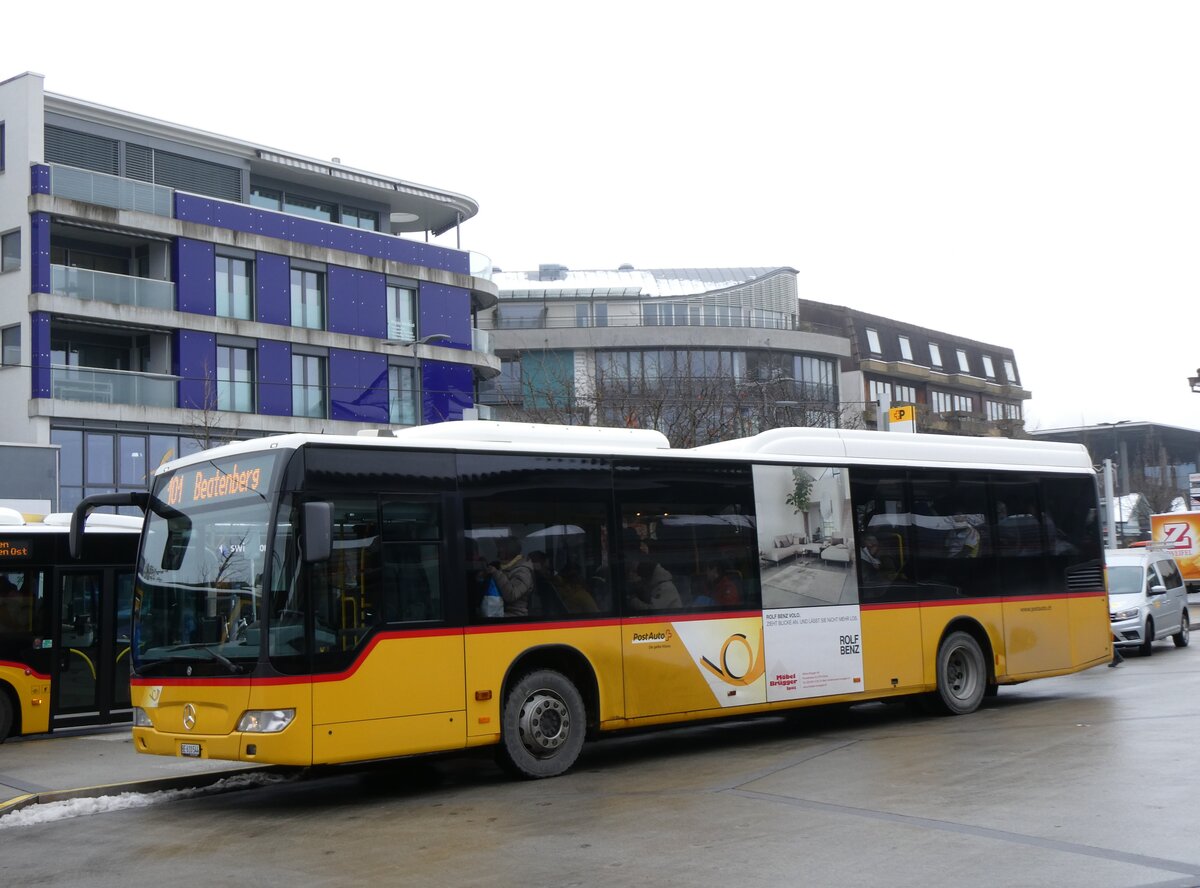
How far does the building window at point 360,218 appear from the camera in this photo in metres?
46.7

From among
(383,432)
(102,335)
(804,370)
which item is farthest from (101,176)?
(804,370)

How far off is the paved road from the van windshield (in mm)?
11105

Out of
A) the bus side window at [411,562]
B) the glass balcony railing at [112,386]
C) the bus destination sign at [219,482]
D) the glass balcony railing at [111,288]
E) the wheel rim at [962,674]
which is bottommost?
the wheel rim at [962,674]

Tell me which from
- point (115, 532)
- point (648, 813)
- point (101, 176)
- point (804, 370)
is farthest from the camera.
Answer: point (804, 370)

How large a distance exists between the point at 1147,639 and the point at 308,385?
27.2 metres

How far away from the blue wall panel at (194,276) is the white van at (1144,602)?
26.5m

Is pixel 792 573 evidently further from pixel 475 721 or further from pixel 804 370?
pixel 804 370

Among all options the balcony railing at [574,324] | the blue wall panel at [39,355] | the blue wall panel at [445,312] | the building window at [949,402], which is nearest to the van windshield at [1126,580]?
the blue wall panel at [445,312]

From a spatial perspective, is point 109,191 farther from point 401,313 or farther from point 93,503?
point 93,503

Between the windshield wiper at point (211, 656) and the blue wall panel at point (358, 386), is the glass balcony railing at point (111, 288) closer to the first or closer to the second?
the blue wall panel at point (358, 386)

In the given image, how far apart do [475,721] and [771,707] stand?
3670 mm

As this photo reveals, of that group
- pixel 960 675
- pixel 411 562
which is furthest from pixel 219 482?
pixel 960 675

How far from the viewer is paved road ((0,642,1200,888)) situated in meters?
7.81

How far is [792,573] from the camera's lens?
1407cm
